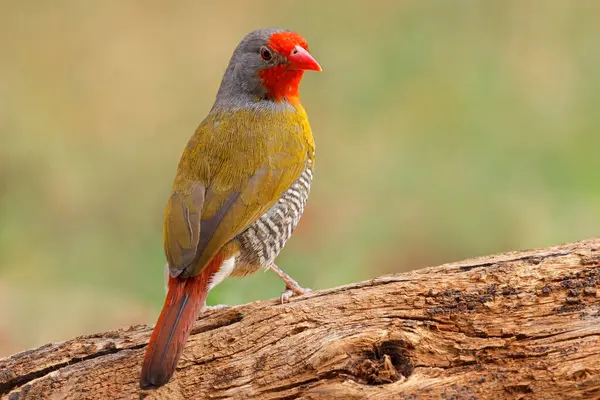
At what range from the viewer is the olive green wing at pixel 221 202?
3.86 meters

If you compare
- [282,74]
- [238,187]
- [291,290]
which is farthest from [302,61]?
[291,290]

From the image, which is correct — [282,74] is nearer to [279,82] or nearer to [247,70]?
[279,82]

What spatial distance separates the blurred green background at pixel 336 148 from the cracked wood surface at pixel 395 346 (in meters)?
1.47

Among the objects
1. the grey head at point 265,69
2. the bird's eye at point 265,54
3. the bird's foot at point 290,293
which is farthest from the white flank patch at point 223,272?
the bird's eye at point 265,54

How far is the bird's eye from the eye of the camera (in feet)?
14.7

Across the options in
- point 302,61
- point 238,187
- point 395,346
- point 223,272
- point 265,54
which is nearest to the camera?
point 395,346

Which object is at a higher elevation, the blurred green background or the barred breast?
the blurred green background

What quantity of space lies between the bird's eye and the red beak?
106mm

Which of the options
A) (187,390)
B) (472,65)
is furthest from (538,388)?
(472,65)

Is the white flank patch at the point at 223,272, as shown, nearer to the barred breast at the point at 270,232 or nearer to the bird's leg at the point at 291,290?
the barred breast at the point at 270,232

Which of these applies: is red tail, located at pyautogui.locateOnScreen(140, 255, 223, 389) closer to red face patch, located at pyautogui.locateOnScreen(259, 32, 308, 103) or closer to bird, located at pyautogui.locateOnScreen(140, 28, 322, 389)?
bird, located at pyautogui.locateOnScreen(140, 28, 322, 389)

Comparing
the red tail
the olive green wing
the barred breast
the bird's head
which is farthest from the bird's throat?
the red tail

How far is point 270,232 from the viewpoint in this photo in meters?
4.19

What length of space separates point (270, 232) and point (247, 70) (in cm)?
87
